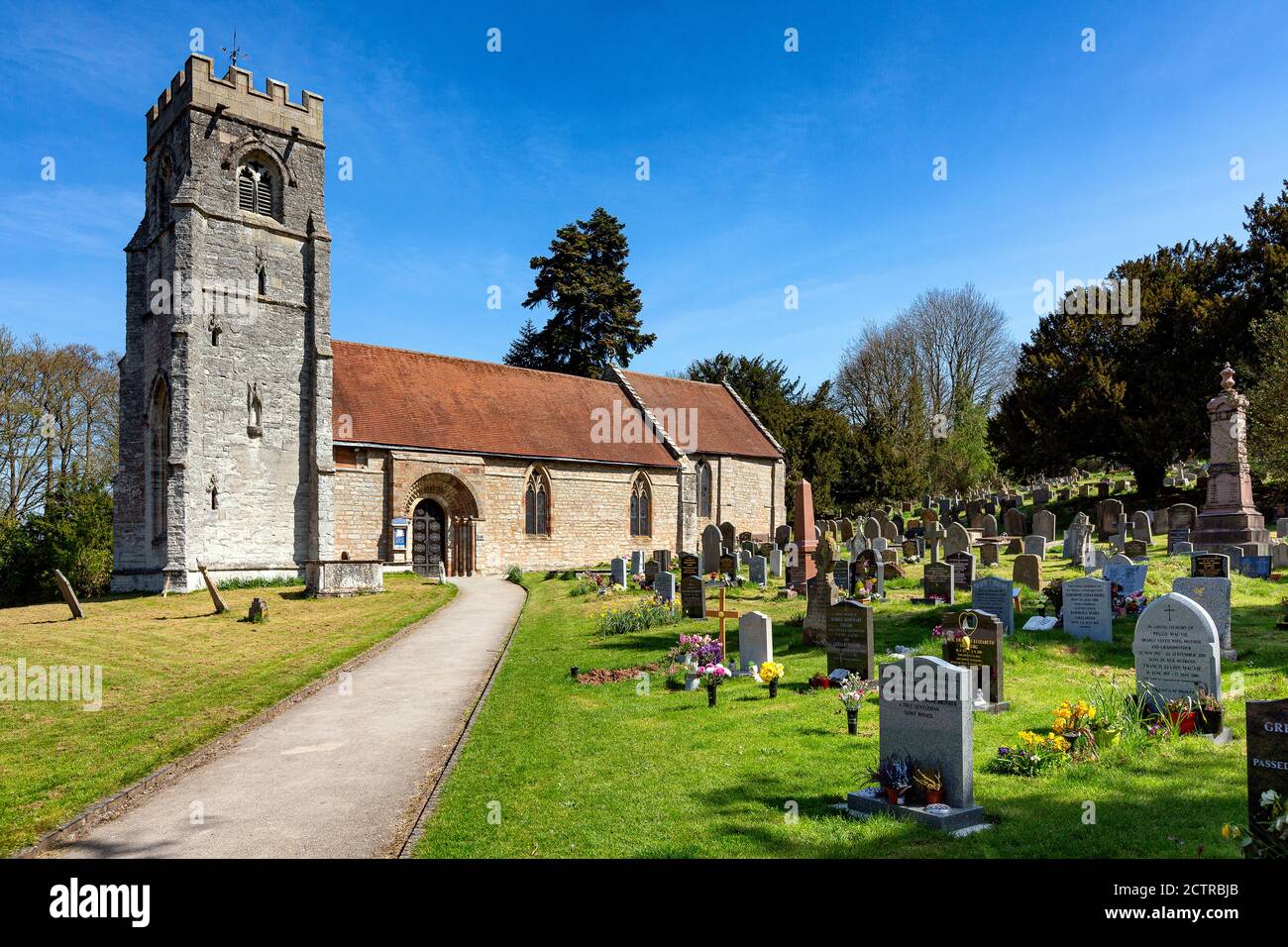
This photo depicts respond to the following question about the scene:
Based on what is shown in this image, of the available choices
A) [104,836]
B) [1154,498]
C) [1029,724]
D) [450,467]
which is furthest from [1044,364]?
[104,836]

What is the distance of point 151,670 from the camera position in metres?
13.4

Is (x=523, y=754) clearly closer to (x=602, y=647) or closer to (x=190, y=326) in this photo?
(x=602, y=647)

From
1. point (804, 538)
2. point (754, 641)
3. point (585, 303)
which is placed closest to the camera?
point (754, 641)

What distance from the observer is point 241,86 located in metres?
26.3

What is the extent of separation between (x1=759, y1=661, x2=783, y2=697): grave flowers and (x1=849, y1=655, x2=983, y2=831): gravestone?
11.4 ft

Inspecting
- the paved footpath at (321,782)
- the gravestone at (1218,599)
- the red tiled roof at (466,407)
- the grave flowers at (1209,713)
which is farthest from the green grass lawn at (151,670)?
the gravestone at (1218,599)

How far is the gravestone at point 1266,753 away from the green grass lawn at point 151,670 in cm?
868

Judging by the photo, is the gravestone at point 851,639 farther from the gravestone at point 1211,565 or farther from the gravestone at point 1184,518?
the gravestone at point 1184,518

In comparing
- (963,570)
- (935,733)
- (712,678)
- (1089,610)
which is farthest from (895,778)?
(963,570)

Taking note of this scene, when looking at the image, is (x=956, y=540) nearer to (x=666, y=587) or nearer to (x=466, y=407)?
(x=666, y=587)

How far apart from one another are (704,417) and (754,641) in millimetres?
27949

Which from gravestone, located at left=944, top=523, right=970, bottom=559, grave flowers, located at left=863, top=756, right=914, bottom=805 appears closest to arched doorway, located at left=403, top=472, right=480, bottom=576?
gravestone, located at left=944, top=523, right=970, bottom=559

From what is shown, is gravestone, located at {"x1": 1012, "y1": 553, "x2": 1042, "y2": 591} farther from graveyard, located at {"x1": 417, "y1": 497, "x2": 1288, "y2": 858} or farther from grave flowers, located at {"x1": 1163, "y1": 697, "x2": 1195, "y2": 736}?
grave flowers, located at {"x1": 1163, "y1": 697, "x2": 1195, "y2": 736}

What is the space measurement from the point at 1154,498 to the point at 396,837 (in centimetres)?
3639
